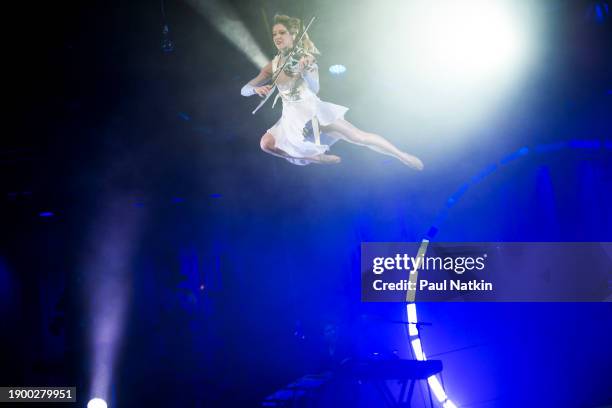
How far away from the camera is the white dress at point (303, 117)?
417 centimetres

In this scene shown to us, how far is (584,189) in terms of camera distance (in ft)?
14.4

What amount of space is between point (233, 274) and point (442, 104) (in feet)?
8.70

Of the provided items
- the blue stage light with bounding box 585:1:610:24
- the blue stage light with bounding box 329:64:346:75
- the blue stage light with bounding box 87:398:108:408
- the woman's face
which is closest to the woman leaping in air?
the woman's face

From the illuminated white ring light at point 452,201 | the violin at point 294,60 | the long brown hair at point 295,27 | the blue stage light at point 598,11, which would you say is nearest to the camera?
the blue stage light at point 598,11

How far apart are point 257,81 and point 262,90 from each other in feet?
0.28

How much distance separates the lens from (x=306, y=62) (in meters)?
4.13

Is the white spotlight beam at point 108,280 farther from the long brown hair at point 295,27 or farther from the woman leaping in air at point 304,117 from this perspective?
the long brown hair at point 295,27

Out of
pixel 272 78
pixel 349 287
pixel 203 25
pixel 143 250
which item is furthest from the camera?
pixel 143 250

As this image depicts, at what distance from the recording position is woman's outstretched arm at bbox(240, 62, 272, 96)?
4141 millimetres

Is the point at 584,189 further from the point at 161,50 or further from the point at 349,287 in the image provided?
the point at 161,50

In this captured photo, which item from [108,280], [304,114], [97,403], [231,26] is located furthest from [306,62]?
[97,403]

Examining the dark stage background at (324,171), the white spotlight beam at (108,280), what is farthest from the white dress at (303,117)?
the white spotlight beam at (108,280)

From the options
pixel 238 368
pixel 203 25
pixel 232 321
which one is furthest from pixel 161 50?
pixel 238 368

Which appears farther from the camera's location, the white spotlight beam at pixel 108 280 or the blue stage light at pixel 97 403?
the white spotlight beam at pixel 108 280
